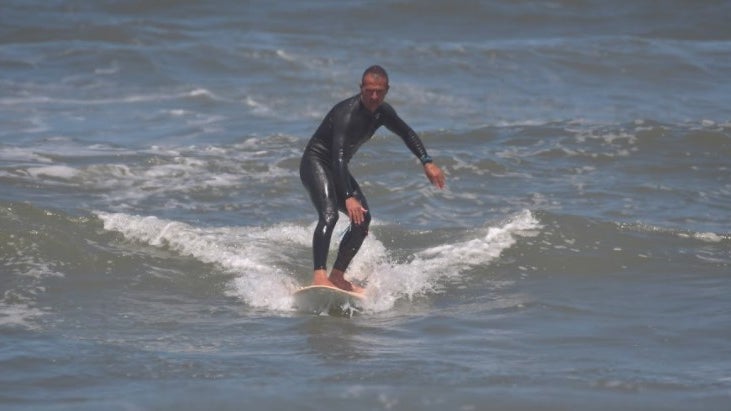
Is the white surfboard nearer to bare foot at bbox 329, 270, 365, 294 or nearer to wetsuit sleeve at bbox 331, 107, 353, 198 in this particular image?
bare foot at bbox 329, 270, 365, 294

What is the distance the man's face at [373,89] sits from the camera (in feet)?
26.6

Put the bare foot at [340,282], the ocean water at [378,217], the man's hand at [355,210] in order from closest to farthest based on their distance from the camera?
1. the ocean water at [378,217]
2. the man's hand at [355,210]
3. the bare foot at [340,282]

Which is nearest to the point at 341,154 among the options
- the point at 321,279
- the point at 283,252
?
the point at 321,279

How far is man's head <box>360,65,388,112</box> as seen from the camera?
8109 millimetres

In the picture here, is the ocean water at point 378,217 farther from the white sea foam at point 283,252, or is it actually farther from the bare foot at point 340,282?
the bare foot at point 340,282

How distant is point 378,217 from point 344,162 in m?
3.55

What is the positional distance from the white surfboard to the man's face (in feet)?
4.06

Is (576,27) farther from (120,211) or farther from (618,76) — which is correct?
Result: (120,211)

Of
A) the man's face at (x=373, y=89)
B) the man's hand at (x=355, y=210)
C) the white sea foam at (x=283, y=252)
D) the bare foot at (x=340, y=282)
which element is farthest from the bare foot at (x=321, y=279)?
the man's face at (x=373, y=89)

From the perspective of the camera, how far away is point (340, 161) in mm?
8188

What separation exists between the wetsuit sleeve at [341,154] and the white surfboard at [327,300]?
63 centimetres

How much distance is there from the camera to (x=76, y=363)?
22.3 feet

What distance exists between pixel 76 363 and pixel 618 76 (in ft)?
47.7

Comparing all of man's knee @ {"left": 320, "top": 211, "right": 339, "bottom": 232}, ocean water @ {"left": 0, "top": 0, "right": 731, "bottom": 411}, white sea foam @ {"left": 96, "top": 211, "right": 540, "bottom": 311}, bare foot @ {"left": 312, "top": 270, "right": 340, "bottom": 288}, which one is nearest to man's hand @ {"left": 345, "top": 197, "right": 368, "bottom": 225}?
man's knee @ {"left": 320, "top": 211, "right": 339, "bottom": 232}
